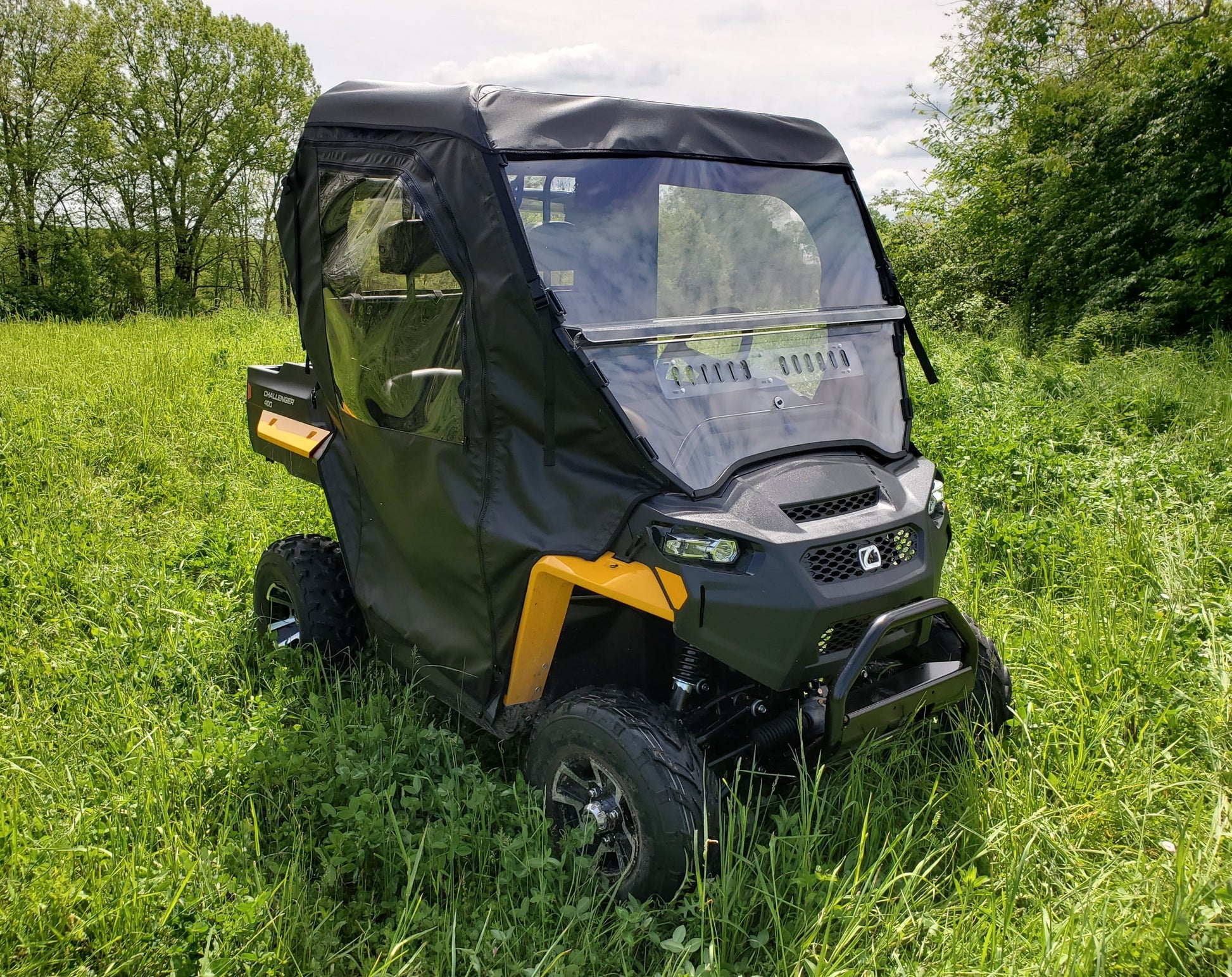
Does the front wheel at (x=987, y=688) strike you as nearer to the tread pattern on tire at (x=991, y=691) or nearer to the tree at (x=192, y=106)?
the tread pattern on tire at (x=991, y=691)

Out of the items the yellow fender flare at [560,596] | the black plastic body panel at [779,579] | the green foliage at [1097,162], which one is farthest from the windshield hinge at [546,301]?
the green foliage at [1097,162]

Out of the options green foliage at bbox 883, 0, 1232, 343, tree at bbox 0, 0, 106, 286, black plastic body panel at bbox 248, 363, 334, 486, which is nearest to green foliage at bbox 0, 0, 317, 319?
tree at bbox 0, 0, 106, 286

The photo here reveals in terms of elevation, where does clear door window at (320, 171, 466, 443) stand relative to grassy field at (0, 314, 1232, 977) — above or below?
above

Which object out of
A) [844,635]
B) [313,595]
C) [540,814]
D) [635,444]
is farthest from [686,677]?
[313,595]

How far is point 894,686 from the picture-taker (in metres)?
2.65

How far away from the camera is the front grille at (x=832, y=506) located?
246 cm

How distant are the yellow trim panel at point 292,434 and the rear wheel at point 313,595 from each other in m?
0.39

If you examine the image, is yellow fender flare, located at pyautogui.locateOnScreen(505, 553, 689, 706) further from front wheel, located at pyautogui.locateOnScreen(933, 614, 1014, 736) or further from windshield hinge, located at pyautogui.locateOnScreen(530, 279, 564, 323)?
front wheel, located at pyautogui.locateOnScreen(933, 614, 1014, 736)

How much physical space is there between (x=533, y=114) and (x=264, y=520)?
3.52 metres

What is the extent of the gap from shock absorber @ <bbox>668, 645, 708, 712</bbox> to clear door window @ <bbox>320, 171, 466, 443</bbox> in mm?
974

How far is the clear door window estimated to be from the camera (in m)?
2.89

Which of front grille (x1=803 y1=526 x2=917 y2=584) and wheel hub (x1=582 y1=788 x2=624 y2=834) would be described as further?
wheel hub (x1=582 y1=788 x2=624 y2=834)

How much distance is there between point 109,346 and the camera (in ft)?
36.5

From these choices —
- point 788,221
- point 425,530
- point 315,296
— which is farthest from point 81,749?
point 788,221
